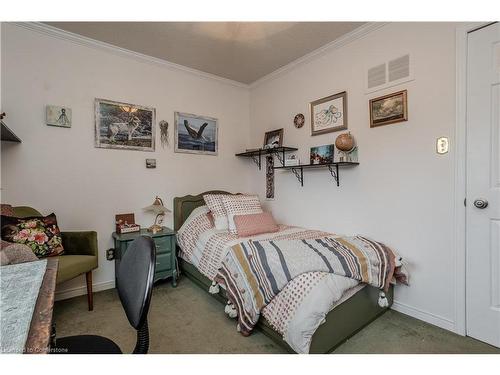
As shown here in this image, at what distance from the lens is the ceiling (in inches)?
90.0

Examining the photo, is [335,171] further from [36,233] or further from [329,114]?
[36,233]

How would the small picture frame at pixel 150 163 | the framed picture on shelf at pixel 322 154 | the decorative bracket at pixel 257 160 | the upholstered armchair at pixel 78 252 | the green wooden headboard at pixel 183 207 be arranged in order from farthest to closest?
the decorative bracket at pixel 257 160 < the green wooden headboard at pixel 183 207 < the small picture frame at pixel 150 163 < the framed picture on shelf at pixel 322 154 < the upholstered armchair at pixel 78 252

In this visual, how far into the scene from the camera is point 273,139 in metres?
3.31

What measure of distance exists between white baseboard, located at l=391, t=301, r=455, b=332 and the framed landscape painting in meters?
2.91

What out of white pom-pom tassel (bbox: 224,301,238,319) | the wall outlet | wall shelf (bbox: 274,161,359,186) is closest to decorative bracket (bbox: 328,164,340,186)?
wall shelf (bbox: 274,161,359,186)

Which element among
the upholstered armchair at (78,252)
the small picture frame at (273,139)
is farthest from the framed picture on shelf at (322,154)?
the upholstered armchair at (78,252)

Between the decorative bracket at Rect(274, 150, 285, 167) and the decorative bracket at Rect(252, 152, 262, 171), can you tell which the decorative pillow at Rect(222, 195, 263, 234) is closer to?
the decorative bracket at Rect(274, 150, 285, 167)

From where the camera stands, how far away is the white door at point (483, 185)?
5.45 feet

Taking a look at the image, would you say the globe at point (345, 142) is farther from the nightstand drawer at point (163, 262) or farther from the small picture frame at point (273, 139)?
the nightstand drawer at point (163, 262)

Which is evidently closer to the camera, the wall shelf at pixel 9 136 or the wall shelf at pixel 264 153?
the wall shelf at pixel 9 136

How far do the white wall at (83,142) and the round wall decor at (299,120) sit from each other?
1200 millimetres

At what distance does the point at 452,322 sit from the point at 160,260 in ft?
8.27

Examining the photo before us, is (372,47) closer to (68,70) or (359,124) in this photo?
(359,124)
